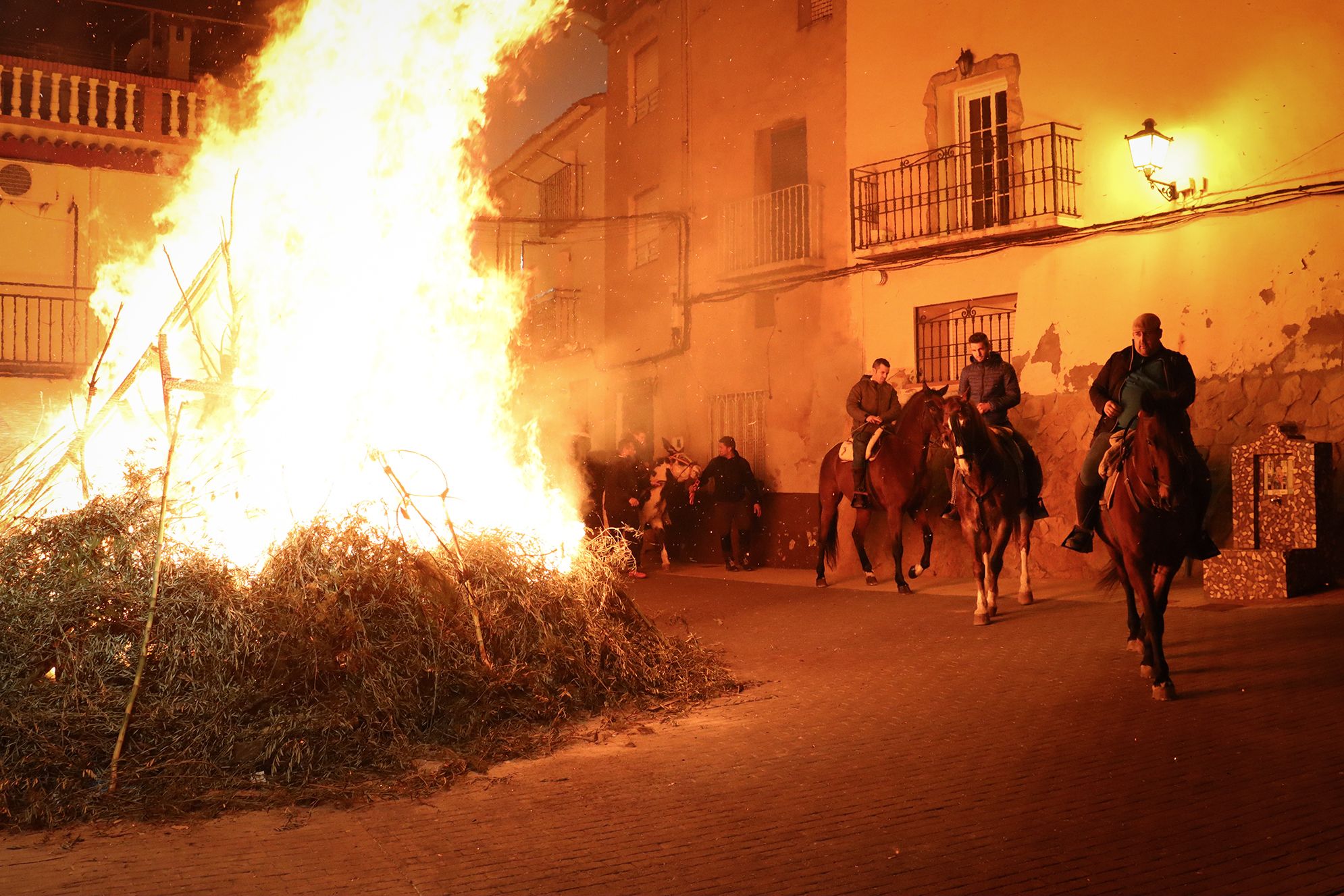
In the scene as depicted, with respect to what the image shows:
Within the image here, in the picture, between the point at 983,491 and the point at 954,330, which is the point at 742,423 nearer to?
the point at 954,330

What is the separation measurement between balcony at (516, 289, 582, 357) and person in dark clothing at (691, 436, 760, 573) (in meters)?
9.91

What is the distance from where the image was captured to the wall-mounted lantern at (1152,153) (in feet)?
45.5

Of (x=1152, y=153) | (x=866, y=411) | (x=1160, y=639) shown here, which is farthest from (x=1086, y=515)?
(x=1152, y=153)

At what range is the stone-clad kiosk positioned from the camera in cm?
1165

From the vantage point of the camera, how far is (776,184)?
2061cm

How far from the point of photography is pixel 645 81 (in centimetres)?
2475

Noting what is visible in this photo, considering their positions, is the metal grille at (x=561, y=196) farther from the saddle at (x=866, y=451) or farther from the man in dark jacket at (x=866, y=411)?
the man in dark jacket at (x=866, y=411)

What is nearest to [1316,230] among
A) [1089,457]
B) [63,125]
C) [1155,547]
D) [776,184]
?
[1089,457]

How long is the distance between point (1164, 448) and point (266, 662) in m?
5.78

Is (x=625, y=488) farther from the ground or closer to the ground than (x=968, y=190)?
closer to the ground

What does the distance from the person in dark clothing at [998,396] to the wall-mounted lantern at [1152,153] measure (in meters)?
3.40

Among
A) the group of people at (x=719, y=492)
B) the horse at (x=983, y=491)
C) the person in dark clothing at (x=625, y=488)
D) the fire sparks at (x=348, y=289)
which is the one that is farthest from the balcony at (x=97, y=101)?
the horse at (x=983, y=491)

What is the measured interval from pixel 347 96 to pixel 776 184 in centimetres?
1234

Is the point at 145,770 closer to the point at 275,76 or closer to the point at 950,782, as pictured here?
the point at 950,782
